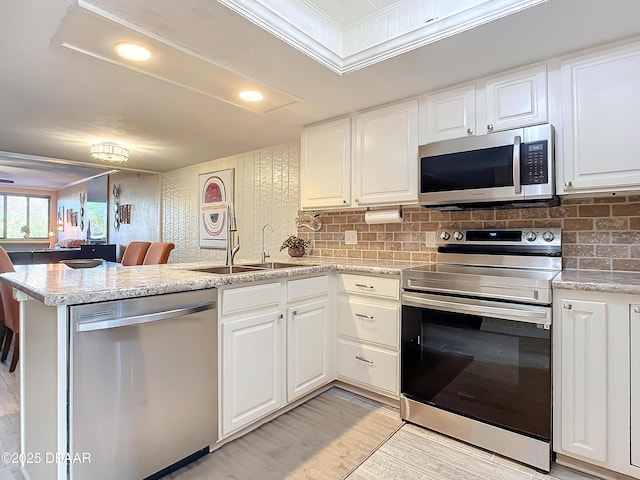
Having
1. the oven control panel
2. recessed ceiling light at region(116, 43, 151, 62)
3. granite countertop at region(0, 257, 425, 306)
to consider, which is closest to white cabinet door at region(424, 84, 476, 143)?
the oven control panel

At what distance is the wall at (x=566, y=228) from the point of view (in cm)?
191

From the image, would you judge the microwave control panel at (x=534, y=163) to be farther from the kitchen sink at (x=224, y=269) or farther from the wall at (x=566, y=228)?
the kitchen sink at (x=224, y=269)

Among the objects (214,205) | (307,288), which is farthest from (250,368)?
(214,205)

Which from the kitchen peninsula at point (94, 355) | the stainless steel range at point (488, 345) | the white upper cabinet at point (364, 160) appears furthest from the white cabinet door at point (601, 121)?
the kitchen peninsula at point (94, 355)

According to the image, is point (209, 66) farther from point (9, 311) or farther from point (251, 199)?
point (9, 311)

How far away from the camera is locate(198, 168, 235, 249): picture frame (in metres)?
4.43

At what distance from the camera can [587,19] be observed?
1.56m

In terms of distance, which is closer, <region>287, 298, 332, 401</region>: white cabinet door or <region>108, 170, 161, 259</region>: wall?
<region>287, 298, 332, 401</region>: white cabinet door

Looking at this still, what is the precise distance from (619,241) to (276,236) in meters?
2.87

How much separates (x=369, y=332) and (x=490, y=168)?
4.21 ft

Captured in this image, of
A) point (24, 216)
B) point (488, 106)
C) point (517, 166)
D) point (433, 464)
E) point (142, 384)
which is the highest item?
point (488, 106)

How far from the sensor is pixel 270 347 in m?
2.05

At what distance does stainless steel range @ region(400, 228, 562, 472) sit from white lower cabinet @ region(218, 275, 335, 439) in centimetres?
59

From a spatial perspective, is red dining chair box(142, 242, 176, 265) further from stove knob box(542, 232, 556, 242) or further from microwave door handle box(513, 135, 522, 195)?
stove knob box(542, 232, 556, 242)
